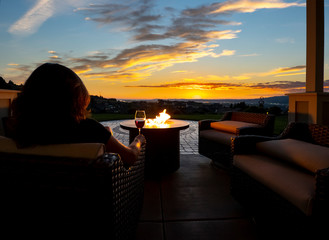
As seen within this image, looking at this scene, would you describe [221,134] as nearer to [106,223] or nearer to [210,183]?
[210,183]

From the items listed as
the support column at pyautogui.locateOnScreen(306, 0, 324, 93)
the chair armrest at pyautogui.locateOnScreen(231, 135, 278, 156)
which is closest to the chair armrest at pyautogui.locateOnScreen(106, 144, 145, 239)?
the chair armrest at pyautogui.locateOnScreen(231, 135, 278, 156)

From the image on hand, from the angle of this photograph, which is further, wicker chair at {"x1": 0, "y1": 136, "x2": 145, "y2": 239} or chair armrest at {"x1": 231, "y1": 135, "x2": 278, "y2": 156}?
chair armrest at {"x1": 231, "y1": 135, "x2": 278, "y2": 156}

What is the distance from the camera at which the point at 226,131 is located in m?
3.51

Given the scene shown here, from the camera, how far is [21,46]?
5.93 metres

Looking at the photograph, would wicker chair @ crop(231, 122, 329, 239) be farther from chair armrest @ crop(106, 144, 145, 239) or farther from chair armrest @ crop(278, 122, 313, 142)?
chair armrest @ crop(106, 144, 145, 239)

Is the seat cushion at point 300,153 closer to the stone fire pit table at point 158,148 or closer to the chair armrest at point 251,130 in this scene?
the chair armrest at point 251,130

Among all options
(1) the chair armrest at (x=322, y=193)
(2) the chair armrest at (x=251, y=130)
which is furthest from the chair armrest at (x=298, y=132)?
(1) the chair armrest at (x=322, y=193)

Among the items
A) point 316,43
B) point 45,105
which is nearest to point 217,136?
point 316,43

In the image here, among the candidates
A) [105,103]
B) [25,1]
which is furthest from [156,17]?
[105,103]

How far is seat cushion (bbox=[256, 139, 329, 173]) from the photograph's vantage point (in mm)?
1500

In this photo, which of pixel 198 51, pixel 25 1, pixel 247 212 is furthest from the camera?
pixel 198 51

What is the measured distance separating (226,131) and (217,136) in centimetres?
29

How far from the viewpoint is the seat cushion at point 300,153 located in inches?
59.1

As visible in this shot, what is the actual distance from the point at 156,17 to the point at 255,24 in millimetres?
2505
